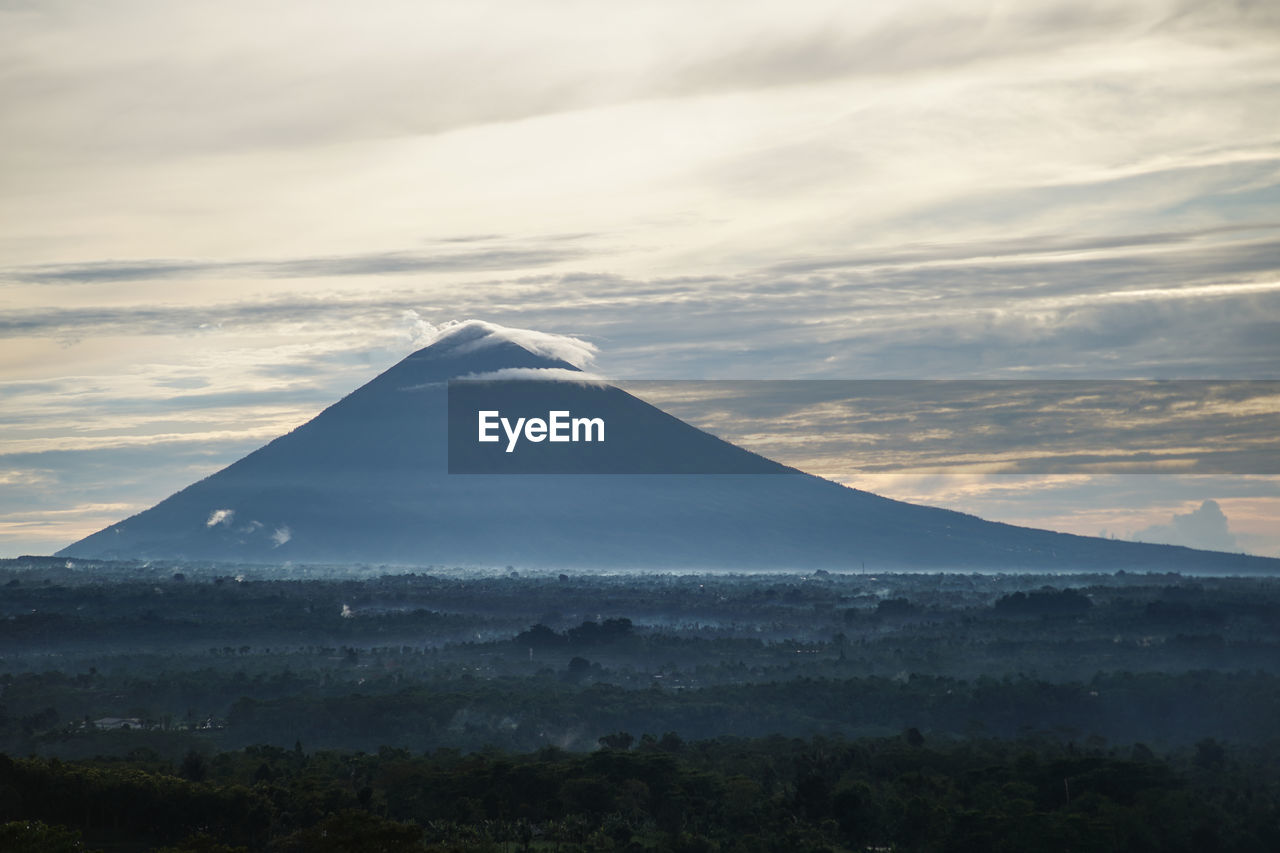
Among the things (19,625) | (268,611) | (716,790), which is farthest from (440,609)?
(716,790)

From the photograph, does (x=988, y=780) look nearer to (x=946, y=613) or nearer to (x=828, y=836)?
(x=828, y=836)

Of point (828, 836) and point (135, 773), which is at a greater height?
point (135, 773)

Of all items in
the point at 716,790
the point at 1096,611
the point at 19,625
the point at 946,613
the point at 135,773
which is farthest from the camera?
the point at 946,613

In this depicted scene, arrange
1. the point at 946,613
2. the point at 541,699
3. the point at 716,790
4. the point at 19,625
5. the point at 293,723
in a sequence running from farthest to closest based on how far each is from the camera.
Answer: the point at 946,613, the point at 19,625, the point at 541,699, the point at 293,723, the point at 716,790

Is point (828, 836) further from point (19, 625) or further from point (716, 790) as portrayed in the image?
point (19, 625)

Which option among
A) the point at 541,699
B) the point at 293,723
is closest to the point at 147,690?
the point at 293,723

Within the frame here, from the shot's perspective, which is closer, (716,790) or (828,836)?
(828,836)
